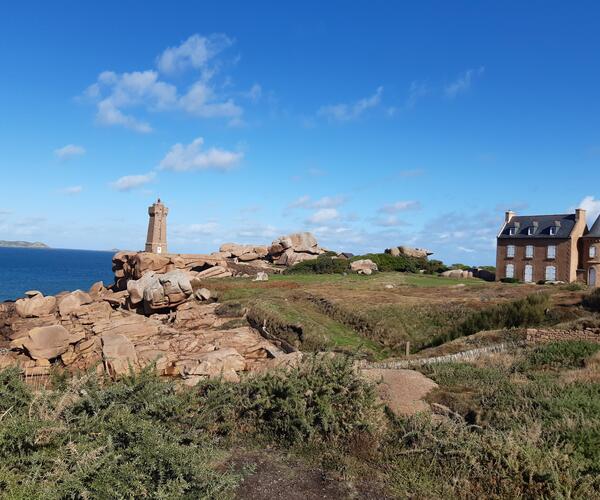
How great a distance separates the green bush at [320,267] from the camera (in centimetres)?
5277

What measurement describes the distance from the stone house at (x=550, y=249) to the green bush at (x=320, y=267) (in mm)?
17167

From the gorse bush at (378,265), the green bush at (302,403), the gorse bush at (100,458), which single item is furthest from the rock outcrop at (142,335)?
the gorse bush at (378,265)

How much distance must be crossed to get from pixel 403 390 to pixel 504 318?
1729cm

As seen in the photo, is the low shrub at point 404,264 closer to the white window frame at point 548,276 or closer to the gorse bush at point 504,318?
the white window frame at point 548,276

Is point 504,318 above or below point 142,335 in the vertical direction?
above

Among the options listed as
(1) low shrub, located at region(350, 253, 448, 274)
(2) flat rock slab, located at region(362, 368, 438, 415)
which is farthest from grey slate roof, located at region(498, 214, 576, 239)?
(2) flat rock slab, located at region(362, 368, 438, 415)

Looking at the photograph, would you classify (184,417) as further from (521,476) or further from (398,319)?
(398,319)

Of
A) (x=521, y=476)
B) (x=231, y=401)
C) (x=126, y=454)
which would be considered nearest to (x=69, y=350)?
(x=231, y=401)

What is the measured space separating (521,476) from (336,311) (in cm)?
2305

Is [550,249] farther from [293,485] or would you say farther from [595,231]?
[293,485]

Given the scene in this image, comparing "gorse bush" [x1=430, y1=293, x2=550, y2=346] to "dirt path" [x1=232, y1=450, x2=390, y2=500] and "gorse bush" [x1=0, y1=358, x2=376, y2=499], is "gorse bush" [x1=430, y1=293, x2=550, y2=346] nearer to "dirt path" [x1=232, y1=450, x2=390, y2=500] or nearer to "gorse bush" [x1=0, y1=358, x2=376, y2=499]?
"gorse bush" [x1=0, y1=358, x2=376, y2=499]

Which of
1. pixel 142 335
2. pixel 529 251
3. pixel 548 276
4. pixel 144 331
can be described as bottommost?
pixel 142 335

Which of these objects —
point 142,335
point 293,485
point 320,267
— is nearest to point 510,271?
point 320,267

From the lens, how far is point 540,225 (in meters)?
48.0
